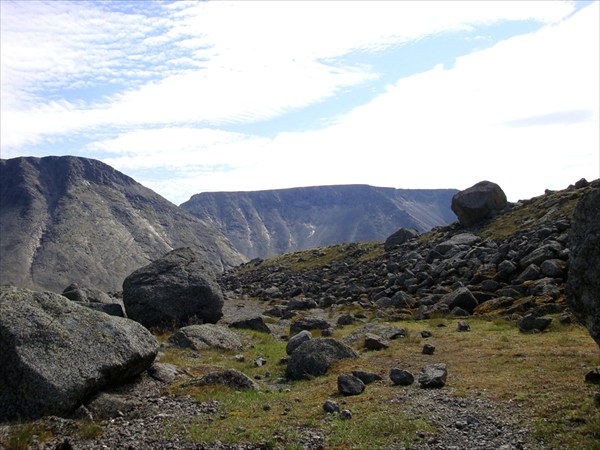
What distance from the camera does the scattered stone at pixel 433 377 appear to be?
651 inches

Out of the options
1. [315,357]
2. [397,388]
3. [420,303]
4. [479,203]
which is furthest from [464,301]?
[479,203]

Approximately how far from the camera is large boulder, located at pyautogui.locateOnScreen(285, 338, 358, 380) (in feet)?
65.8

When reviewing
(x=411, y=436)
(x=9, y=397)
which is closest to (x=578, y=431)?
(x=411, y=436)

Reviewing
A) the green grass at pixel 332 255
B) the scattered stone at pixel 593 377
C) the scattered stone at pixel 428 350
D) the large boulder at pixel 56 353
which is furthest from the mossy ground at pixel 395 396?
the green grass at pixel 332 255

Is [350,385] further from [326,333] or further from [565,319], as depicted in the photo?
[565,319]

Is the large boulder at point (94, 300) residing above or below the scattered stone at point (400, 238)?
below

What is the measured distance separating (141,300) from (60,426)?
21204mm

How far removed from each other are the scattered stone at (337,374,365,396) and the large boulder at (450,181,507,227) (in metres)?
49.8

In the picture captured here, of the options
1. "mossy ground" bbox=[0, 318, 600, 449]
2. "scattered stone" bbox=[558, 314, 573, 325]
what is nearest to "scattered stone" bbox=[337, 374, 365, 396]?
"mossy ground" bbox=[0, 318, 600, 449]

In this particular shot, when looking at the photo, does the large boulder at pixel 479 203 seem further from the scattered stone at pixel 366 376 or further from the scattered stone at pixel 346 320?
the scattered stone at pixel 366 376

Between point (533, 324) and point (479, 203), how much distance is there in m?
39.2

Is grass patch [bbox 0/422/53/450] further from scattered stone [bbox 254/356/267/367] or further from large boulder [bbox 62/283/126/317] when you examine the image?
large boulder [bbox 62/283/126/317]

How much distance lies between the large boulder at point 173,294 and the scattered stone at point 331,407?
2154 cm

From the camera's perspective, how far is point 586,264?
1284 centimetres
